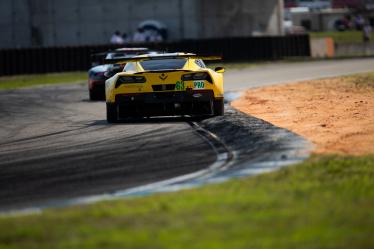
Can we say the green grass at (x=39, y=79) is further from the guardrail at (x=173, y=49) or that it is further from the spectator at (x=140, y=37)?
the spectator at (x=140, y=37)

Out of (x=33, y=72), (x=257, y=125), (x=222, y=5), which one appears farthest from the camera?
(x=222, y=5)

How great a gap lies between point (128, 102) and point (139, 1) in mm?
30124

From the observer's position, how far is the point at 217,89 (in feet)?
52.0

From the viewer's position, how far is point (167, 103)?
1571 centimetres

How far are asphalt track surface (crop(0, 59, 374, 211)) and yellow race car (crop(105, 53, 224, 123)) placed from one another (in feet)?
0.85

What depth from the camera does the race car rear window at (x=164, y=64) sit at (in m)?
16.1

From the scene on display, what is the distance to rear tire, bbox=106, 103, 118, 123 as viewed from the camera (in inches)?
632

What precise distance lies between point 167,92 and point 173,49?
23.1 meters

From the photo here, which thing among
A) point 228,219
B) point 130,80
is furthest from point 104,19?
point 228,219

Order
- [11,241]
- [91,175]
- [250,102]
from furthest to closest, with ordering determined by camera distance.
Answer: [250,102]
[91,175]
[11,241]

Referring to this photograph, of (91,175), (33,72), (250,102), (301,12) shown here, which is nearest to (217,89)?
(250,102)

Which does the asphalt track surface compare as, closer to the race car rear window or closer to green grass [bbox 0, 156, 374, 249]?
the race car rear window

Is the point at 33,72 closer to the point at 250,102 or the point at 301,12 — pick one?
the point at 250,102

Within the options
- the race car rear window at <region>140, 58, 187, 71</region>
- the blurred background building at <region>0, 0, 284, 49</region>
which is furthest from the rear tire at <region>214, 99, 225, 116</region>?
the blurred background building at <region>0, 0, 284, 49</region>
